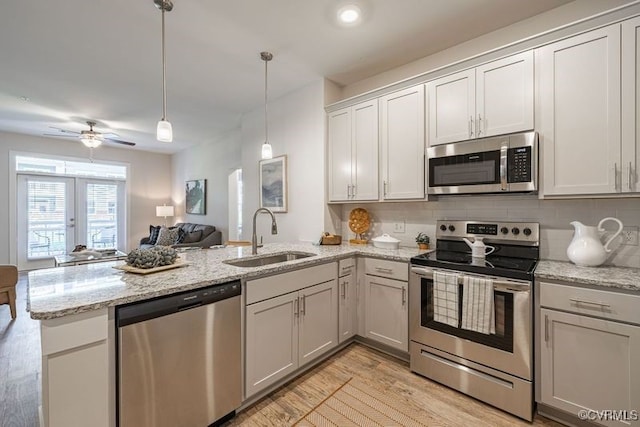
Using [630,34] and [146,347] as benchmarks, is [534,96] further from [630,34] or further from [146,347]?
[146,347]

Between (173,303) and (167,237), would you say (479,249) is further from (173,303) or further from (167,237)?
(167,237)

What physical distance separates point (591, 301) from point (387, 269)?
1.29 m

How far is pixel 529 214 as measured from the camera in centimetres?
225

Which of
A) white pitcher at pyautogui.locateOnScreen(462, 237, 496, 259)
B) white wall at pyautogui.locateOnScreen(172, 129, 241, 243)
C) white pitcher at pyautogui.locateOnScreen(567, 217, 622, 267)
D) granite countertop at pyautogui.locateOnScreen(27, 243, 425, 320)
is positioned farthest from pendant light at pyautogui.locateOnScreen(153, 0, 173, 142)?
white wall at pyautogui.locateOnScreen(172, 129, 241, 243)

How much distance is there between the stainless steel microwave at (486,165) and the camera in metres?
1.98

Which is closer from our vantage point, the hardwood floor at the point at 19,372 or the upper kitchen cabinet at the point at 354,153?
the hardwood floor at the point at 19,372

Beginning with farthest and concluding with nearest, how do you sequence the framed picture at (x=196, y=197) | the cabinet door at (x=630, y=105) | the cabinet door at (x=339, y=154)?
the framed picture at (x=196, y=197), the cabinet door at (x=339, y=154), the cabinet door at (x=630, y=105)

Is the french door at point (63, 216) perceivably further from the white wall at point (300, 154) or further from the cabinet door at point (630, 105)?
the cabinet door at point (630, 105)

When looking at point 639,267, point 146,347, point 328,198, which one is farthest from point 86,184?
point 639,267

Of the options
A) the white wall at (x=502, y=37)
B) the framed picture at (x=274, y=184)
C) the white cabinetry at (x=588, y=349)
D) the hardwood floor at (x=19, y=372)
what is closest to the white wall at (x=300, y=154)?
the framed picture at (x=274, y=184)

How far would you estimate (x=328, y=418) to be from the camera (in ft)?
5.83

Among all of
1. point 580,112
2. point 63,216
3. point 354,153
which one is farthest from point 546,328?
point 63,216

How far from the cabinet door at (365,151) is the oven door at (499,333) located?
1.07 metres

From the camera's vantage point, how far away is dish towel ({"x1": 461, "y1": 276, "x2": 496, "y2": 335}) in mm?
1833
